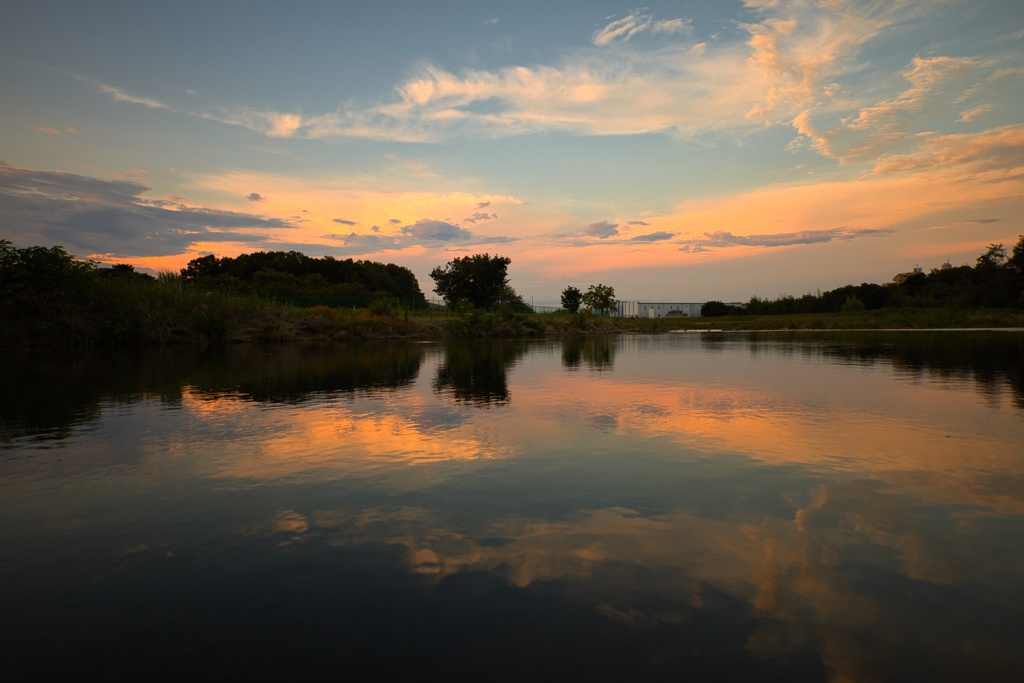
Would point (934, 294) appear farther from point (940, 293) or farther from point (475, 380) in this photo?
point (475, 380)

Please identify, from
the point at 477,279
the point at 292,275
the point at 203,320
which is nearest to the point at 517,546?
the point at 203,320

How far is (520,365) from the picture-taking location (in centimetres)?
1728

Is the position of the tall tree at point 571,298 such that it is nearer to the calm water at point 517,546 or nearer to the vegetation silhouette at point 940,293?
the vegetation silhouette at point 940,293

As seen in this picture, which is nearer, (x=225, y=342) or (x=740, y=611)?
(x=740, y=611)

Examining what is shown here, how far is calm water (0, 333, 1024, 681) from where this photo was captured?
247 cm

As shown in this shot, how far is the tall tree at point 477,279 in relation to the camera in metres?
55.3

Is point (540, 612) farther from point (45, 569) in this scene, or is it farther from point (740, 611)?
point (45, 569)

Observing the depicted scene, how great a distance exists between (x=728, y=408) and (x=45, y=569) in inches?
328

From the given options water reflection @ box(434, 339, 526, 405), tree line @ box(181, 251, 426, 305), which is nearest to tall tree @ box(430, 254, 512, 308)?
tree line @ box(181, 251, 426, 305)

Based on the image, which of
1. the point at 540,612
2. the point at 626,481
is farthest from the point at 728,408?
the point at 540,612

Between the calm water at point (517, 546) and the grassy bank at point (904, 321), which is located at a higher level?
the grassy bank at point (904, 321)

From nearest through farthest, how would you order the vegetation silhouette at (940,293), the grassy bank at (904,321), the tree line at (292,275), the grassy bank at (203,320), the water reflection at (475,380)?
the water reflection at (475,380) < the grassy bank at (203,320) < the grassy bank at (904,321) < the vegetation silhouette at (940,293) < the tree line at (292,275)

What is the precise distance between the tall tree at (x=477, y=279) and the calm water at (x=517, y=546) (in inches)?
1875

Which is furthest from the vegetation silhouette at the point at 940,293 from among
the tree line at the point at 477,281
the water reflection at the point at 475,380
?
the water reflection at the point at 475,380
